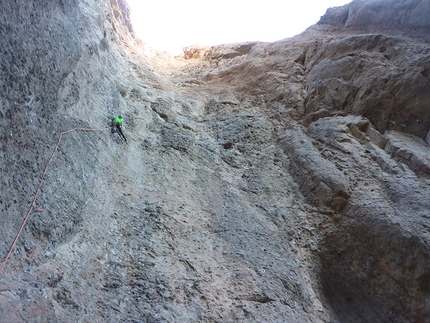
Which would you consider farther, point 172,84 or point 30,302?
point 172,84

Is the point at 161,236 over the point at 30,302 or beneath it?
over

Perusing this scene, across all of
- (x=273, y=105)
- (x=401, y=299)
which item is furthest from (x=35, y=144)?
(x=273, y=105)

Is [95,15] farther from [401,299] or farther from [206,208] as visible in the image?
[401,299]

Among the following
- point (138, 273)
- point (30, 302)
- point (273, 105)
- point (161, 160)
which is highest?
point (273, 105)

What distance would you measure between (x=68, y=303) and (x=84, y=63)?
526 cm

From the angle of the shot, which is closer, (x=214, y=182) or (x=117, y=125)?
(x=117, y=125)

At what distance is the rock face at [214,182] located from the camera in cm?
449

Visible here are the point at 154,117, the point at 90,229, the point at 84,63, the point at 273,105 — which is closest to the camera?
the point at 90,229

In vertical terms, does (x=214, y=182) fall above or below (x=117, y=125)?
below

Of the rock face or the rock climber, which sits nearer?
the rock face

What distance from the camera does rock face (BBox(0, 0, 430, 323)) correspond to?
4488 millimetres

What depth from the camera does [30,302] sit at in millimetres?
3676

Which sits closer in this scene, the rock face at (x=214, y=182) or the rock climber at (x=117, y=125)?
the rock face at (x=214, y=182)

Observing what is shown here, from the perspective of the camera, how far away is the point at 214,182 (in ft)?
25.7
